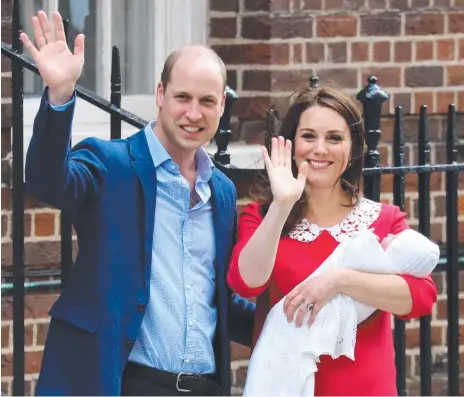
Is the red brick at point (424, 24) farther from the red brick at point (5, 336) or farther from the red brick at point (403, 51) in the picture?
the red brick at point (5, 336)

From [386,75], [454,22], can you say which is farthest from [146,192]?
[454,22]

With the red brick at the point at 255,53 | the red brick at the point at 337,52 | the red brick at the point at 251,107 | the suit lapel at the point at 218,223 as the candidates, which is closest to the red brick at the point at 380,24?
the red brick at the point at 337,52

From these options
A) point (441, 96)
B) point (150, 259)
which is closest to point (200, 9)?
point (441, 96)

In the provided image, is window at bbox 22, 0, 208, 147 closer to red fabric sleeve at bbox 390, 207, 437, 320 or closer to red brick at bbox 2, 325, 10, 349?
red brick at bbox 2, 325, 10, 349

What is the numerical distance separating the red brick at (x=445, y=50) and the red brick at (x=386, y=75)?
20cm

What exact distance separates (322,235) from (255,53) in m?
2.07

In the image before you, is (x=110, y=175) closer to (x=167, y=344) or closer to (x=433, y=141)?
(x=167, y=344)

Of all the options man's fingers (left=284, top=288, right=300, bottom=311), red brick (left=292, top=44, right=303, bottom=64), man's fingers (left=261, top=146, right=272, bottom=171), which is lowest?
man's fingers (left=284, top=288, right=300, bottom=311)

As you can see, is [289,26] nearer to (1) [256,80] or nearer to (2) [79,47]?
(1) [256,80]

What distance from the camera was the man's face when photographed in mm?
3143

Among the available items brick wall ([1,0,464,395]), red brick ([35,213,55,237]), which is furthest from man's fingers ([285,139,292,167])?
brick wall ([1,0,464,395])

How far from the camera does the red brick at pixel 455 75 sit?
17.6 feet

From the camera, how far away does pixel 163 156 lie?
320 centimetres

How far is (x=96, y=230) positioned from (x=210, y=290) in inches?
14.4
